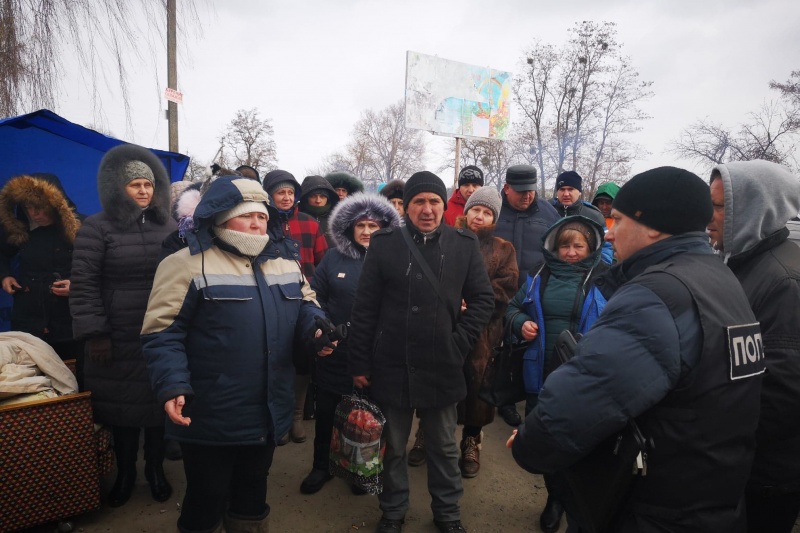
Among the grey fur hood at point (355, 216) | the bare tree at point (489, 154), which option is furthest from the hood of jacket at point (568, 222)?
the bare tree at point (489, 154)

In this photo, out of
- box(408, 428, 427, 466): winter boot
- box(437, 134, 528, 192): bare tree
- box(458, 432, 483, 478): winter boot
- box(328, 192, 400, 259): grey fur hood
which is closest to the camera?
box(328, 192, 400, 259): grey fur hood

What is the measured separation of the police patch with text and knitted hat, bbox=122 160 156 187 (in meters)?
3.26

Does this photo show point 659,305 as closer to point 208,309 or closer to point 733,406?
point 733,406

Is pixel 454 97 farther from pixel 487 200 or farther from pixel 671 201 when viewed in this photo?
pixel 671 201

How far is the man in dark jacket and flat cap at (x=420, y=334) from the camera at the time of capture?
8.68ft

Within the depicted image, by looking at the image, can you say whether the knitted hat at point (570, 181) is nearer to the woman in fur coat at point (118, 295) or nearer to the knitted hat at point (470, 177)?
the knitted hat at point (470, 177)

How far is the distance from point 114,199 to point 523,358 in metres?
2.88

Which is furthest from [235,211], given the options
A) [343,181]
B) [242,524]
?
[343,181]

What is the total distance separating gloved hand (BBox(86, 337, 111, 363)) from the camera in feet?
9.00

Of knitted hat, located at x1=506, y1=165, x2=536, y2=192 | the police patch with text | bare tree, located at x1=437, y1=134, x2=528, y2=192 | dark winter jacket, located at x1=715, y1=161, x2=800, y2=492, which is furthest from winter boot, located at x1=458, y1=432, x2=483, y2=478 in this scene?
bare tree, located at x1=437, y1=134, x2=528, y2=192

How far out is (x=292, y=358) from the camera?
232 centimetres

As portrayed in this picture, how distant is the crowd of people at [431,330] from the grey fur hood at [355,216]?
0.05 feet

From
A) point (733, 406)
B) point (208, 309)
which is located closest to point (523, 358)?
point (733, 406)

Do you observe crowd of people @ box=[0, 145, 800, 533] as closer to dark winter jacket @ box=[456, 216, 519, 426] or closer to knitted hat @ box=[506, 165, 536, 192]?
dark winter jacket @ box=[456, 216, 519, 426]
